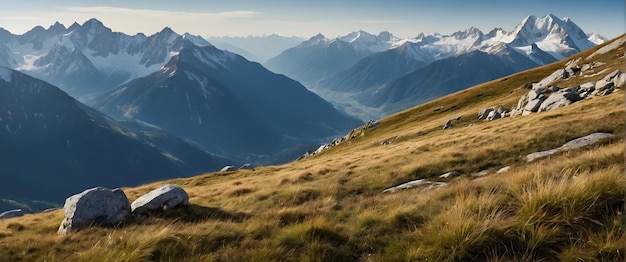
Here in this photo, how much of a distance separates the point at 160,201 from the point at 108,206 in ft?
6.38

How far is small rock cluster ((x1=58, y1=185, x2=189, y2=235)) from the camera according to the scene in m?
13.8

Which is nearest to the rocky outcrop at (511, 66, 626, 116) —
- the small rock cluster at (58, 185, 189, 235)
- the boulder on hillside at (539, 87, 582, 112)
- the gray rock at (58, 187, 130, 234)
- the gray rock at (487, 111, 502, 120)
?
the boulder on hillside at (539, 87, 582, 112)

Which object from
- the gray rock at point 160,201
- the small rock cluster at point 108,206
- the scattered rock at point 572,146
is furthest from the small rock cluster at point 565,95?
the small rock cluster at point 108,206

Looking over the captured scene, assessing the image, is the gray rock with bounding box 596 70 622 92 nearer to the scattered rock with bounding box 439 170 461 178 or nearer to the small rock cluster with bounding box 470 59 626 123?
the small rock cluster with bounding box 470 59 626 123

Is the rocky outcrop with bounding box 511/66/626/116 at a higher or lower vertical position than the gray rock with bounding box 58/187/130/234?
lower

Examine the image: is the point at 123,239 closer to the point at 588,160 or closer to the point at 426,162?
the point at 588,160

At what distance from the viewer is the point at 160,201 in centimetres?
1577

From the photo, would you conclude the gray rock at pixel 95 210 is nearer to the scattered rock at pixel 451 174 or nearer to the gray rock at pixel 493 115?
the scattered rock at pixel 451 174

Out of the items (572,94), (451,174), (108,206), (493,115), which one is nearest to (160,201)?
(108,206)

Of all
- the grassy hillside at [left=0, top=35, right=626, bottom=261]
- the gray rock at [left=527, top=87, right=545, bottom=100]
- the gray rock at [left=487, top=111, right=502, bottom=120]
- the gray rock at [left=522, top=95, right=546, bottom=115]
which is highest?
the grassy hillside at [left=0, top=35, right=626, bottom=261]

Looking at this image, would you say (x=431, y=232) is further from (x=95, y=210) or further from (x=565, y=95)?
(x=565, y=95)

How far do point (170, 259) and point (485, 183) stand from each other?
8586 mm

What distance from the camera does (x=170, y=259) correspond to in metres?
7.83

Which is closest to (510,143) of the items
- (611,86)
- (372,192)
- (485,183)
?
(372,192)
